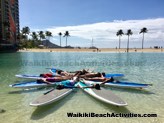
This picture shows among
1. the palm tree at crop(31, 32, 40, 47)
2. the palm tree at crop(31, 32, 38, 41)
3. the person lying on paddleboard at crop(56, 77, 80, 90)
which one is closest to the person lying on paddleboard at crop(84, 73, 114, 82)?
the person lying on paddleboard at crop(56, 77, 80, 90)

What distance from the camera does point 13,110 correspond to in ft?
43.3

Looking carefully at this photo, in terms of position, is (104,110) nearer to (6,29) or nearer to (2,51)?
(2,51)

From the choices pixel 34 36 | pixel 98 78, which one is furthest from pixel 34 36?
pixel 98 78

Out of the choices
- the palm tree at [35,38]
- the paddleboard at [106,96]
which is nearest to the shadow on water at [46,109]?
the paddleboard at [106,96]

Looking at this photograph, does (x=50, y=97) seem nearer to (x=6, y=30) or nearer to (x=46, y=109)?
(x=46, y=109)

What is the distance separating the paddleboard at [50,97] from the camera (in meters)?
12.6

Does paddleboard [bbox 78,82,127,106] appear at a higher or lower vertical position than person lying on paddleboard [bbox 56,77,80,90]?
lower

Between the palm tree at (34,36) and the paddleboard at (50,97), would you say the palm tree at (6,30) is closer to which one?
the palm tree at (34,36)

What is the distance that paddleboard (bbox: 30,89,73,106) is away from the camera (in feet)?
41.4

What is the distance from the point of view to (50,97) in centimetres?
1402

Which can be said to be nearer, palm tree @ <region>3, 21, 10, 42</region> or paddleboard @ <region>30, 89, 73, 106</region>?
paddleboard @ <region>30, 89, 73, 106</region>

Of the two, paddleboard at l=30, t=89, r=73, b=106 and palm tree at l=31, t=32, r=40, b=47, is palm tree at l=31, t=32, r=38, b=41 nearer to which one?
palm tree at l=31, t=32, r=40, b=47

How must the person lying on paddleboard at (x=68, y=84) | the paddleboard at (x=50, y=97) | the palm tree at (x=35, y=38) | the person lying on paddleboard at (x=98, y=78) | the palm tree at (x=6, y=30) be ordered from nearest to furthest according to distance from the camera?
the paddleboard at (x=50, y=97), the person lying on paddleboard at (x=68, y=84), the person lying on paddleboard at (x=98, y=78), the palm tree at (x=6, y=30), the palm tree at (x=35, y=38)

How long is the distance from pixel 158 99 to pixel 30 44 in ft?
473
